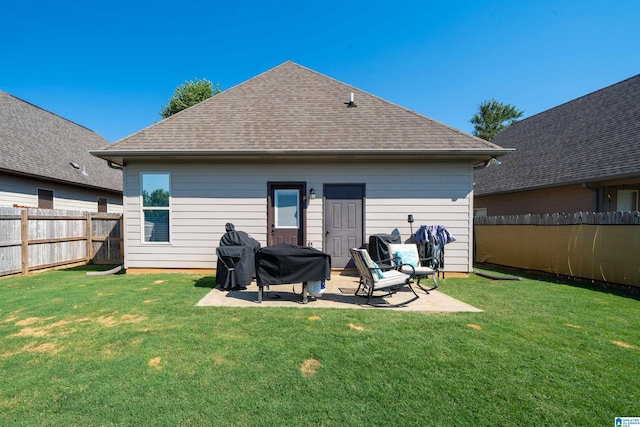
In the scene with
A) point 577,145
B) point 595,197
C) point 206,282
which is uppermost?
point 577,145

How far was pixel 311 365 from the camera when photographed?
8.81ft

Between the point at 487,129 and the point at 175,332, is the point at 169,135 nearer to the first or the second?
the point at 175,332

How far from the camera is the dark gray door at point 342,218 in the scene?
7039mm

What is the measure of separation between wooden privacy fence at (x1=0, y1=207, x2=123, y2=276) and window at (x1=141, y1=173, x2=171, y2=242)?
322 cm

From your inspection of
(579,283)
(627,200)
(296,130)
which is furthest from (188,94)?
(627,200)

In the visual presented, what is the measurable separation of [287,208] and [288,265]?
277 cm

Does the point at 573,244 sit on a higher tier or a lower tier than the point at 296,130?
lower

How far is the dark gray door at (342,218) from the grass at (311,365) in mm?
2834

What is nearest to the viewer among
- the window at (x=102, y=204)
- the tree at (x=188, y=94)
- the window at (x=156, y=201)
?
the window at (x=156, y=201)

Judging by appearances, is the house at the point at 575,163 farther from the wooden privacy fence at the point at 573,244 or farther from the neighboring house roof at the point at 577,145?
the wooden privacy fence at the point at 573,244

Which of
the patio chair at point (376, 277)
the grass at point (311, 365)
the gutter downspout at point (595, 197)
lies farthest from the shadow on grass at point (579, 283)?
the patio chair at point (376, 277)

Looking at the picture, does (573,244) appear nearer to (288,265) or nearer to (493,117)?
(288,265)

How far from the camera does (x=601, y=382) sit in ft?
8.05

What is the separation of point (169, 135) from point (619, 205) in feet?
46.2
